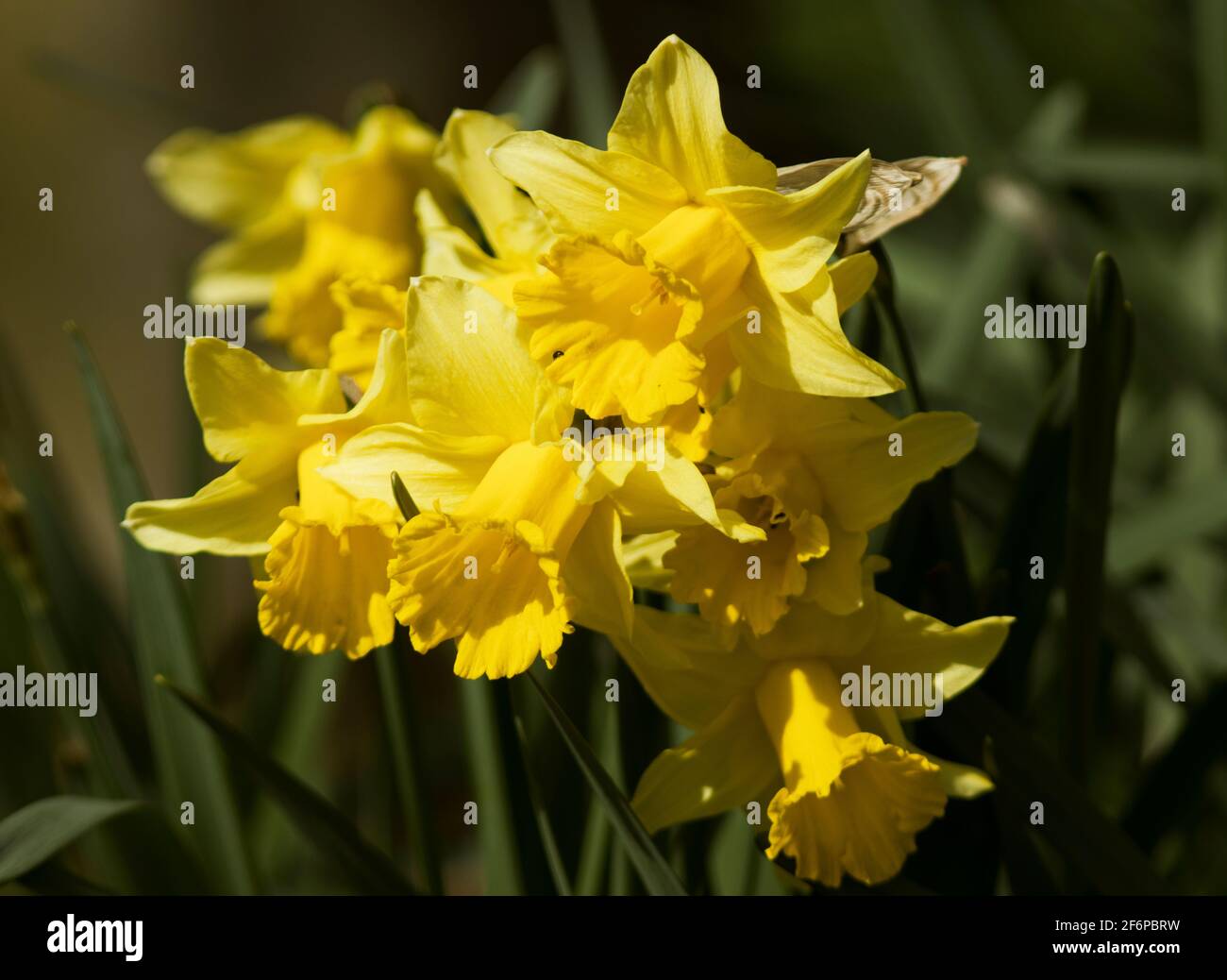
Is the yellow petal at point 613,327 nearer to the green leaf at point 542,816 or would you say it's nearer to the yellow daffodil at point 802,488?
the yellow daffodil at point 802,488

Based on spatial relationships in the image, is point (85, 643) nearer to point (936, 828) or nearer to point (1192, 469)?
point (936, 828)

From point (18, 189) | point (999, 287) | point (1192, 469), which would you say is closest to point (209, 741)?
point (999, 287)

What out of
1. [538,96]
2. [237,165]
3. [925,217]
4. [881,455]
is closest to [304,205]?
[237,165]

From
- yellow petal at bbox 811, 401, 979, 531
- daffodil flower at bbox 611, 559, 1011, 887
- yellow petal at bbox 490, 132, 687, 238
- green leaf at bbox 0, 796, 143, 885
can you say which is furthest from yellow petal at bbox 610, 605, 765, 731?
green leaf at bbox 0, 796, 143, 885

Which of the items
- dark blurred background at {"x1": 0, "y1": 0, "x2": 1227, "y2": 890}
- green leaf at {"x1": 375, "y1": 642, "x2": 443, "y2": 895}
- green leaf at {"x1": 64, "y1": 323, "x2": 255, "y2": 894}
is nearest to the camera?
green leaf at {"x1": 375, "y1": 642, "x2": 443, "y2": 895}

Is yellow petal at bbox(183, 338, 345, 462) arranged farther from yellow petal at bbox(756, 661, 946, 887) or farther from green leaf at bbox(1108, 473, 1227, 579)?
green leaf at bbox(1108, 473, 1227, 579)

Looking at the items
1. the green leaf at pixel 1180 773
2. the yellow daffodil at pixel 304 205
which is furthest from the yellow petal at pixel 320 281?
the green leaf at pixel 1180 773
